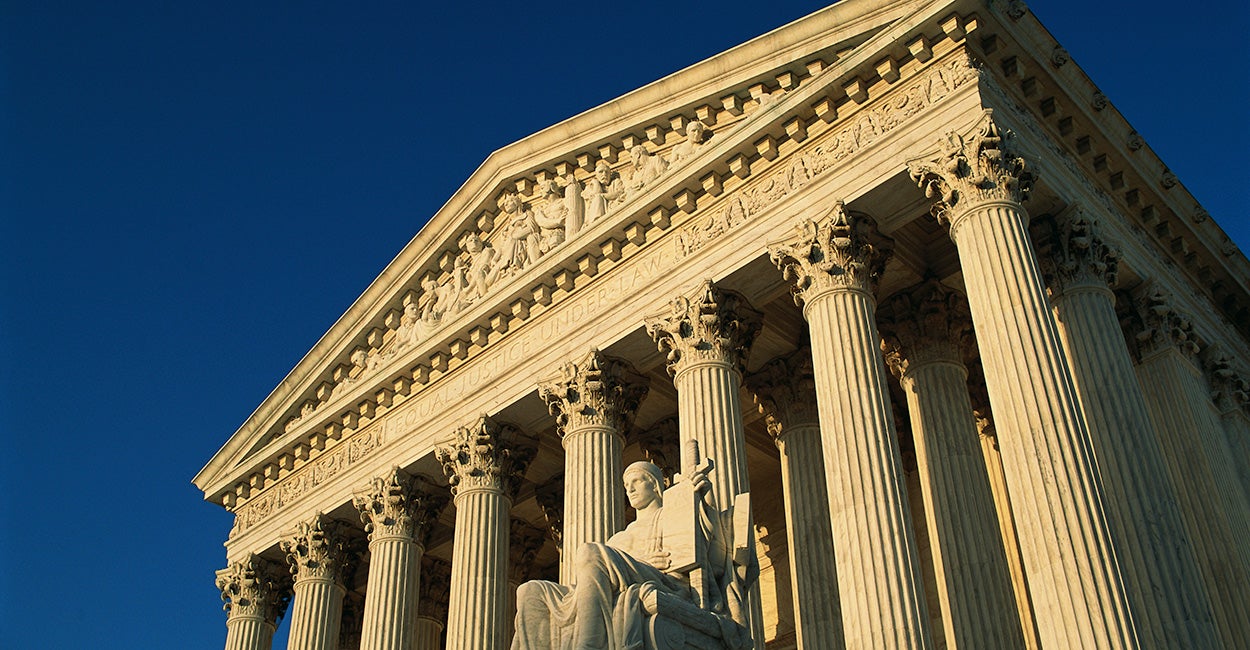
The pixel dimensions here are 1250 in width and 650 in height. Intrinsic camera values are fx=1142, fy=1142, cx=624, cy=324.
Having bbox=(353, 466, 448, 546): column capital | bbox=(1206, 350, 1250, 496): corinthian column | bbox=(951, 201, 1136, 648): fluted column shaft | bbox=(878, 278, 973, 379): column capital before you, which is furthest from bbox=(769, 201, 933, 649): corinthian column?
bbox=(353, 466, 448, 546): column capital

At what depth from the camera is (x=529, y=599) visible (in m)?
9.12

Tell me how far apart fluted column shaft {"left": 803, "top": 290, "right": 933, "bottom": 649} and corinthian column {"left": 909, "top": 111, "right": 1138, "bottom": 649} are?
5.47 ft

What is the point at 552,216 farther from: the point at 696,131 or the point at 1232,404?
the point at 1232,404

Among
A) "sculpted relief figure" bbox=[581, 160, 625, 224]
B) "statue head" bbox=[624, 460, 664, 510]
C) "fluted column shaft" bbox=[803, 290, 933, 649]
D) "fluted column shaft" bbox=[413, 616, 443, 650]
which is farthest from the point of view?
"fluted column shaft" bbox=[413, 616, 443, 650]

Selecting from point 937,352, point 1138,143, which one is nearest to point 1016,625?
point 937,352

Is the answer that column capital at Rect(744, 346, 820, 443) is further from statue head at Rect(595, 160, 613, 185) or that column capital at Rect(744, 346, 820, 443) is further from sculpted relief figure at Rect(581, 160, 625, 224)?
statue head at Rect(595, 160, 613, 185)

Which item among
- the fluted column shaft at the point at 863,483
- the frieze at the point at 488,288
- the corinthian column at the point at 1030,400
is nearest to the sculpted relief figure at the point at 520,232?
the frieze at the point at 488,288

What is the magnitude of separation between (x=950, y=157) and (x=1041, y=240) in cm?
278

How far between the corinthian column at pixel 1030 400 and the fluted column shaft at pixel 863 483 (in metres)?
1.67

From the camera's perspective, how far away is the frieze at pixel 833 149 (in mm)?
18125

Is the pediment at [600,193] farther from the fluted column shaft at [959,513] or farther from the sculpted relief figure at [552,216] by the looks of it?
the fluted column shaft at [959,513]

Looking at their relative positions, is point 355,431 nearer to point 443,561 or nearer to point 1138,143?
point 443,561

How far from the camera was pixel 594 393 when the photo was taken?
856 inches

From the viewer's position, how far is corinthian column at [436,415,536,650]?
2175cm
